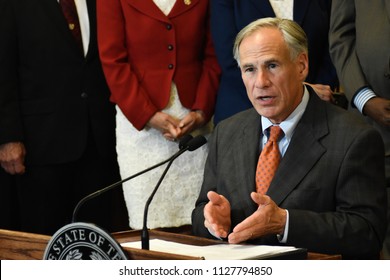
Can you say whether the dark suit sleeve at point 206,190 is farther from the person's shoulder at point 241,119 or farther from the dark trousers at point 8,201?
the dark trousers at point 8,201

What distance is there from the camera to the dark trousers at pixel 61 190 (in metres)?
4.38

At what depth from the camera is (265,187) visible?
2.93 metres

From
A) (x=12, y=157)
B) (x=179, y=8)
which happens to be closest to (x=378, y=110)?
(x=179, y=8)

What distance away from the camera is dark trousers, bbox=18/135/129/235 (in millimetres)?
4375

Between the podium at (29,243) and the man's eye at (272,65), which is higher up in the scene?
the man's eye at (272,65)

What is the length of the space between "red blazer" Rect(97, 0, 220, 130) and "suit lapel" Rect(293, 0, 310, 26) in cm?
50

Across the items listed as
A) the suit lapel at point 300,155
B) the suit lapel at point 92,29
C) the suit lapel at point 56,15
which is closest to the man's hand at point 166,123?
the suit lapel at point 92,29

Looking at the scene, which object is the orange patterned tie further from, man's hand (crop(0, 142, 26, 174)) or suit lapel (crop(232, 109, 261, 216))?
man's hand (crop(0, 142, 26, 174))

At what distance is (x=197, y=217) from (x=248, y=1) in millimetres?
1361

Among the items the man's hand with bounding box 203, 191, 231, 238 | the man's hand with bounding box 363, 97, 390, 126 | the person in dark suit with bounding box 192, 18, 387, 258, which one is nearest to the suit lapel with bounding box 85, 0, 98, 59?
the person in dark suit with bounding box 192, 18, 387, 258

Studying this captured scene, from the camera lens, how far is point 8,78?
14.0ft

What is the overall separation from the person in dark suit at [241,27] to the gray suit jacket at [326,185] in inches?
39.2

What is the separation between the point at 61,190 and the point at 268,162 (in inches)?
70.0
